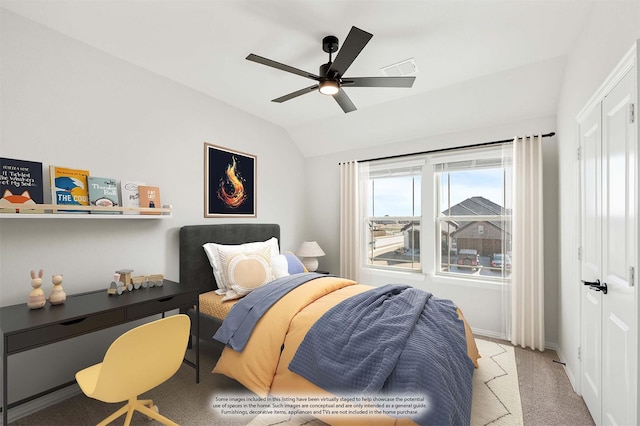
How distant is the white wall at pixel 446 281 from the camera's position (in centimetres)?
305

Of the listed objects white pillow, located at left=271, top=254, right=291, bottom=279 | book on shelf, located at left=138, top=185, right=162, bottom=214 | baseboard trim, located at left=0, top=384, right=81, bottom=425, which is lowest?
baseboard trim, located at left=0, top=384, right=81, bottom=425

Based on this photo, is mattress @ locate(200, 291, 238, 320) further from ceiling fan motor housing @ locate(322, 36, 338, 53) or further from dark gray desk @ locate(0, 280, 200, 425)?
ceiling fan motor housing @ locate(322, 36, 338, 53)

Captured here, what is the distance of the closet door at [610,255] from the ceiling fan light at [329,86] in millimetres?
1642

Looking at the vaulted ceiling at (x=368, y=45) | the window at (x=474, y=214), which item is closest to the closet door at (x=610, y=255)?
the vaulted ceiling at (x=368, y=45)

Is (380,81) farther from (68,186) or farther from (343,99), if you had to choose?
(68,186)

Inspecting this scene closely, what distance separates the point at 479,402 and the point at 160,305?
247cm

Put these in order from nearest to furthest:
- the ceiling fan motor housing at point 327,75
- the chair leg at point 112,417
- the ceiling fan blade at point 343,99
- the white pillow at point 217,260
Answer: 1. the chair leg at point 112,417
2. the ceiling fan motor housing at point 327,75
3. the ceiling fan blade at point 343,99
4. the white pillow at point 217,260

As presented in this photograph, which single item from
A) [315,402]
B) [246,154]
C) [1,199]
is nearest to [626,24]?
[315,402]

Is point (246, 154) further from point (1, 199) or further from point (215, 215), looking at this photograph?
point (1, 199)

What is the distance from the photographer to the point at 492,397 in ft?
7.24

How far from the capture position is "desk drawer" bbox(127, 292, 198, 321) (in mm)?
2047

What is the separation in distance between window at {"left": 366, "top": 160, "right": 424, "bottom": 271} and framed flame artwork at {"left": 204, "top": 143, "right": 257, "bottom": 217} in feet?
5.68

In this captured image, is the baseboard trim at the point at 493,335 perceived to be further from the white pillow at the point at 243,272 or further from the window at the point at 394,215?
the white pillow at the point at 243,272

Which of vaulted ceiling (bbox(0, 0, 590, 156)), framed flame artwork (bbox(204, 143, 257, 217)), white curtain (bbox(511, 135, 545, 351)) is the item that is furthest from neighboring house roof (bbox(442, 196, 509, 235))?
framed flame artwork (bbox(204, 143, 257, 217))
